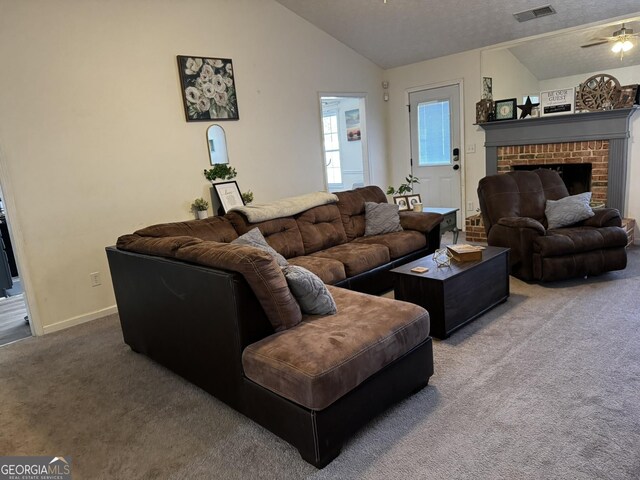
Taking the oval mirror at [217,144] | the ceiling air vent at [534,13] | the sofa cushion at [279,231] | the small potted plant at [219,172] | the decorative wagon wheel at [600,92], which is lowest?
the sofa cushion at [279,231]

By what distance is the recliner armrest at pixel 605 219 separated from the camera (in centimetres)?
383

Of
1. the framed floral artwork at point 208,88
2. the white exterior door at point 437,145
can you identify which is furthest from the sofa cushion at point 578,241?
the framed floral artwork at point 208,88

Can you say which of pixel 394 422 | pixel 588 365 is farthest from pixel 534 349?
pixel 394 422

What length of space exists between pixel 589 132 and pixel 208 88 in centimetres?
409

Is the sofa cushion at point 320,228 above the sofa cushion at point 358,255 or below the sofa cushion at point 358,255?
above

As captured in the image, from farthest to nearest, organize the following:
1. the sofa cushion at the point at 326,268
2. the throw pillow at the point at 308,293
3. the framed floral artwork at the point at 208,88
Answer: the framed floral artwork at the point at 208,88
the sofa cushion at the point at 326,268
the throw pillow at the point at 308,293

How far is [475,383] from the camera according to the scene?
7.62 feet

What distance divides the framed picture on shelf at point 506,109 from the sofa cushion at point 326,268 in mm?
3290

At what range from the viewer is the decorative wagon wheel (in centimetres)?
450

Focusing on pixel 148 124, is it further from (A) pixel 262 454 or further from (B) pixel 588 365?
(B) pixel 588 365

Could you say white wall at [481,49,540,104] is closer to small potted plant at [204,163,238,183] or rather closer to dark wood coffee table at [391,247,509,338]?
dark wood coffee table at [391,247,509,338]

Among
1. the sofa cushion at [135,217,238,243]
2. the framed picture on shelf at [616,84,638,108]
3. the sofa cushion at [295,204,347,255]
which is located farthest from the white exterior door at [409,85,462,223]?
the sofa cushion at [135,217,238,243]

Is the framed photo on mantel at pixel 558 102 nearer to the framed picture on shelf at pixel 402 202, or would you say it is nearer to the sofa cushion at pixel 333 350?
the framed picture on shelf at pixel 402 202

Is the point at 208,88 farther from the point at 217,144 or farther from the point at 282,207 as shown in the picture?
the point at 282,207
